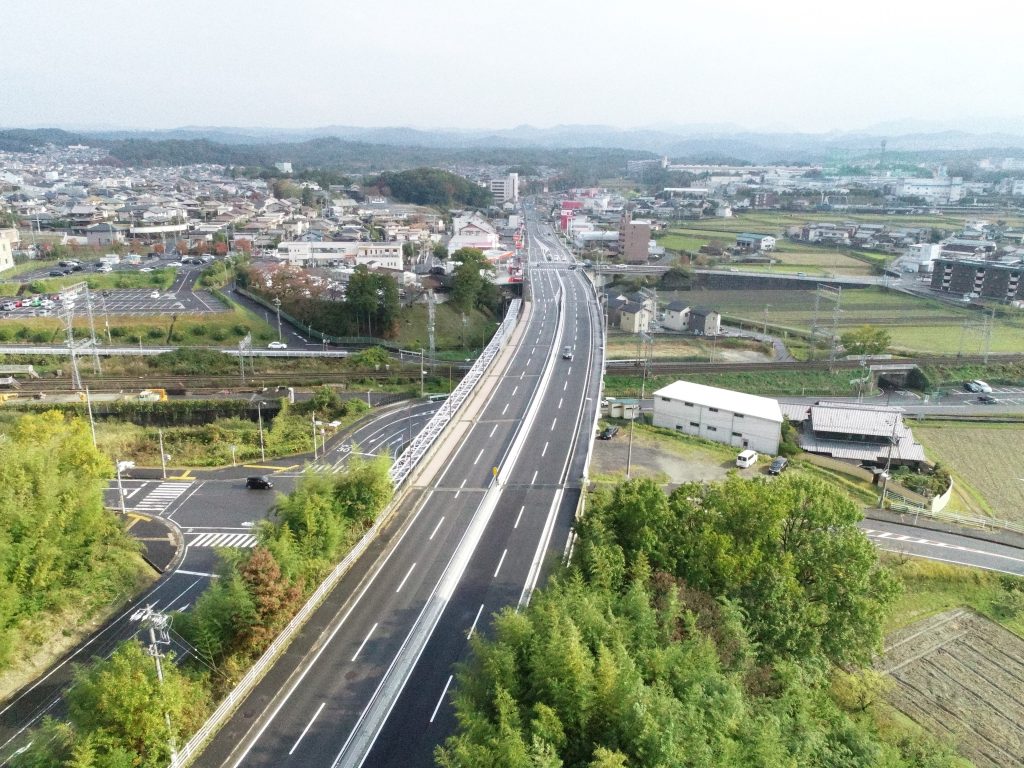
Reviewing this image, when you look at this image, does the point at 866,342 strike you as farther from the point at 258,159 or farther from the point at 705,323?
the point at 258,159

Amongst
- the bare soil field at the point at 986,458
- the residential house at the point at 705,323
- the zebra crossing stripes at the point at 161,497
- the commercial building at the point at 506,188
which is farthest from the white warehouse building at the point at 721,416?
the commercial building at the point at 506,188

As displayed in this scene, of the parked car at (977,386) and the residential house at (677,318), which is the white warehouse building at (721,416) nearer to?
the parked car at (977,386)

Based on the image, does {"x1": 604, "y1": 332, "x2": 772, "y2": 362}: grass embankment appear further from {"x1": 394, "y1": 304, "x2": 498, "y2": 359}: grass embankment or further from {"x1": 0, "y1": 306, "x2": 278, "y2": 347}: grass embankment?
{"x1": 0, "y1": 306, "x2": 278, "y2": 347}: grass embankment

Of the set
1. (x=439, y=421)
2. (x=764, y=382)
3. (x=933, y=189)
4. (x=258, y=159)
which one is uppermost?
(x=258, y=159)

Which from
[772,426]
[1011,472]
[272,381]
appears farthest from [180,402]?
[1011,472]

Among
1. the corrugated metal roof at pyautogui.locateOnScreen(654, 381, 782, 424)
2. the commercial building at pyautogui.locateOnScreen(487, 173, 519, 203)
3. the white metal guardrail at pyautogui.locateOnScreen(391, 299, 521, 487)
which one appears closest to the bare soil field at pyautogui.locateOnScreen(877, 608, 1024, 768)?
the corrugated metal roof at pyautogui.locateOnScreen(654, 381, 782, 424)

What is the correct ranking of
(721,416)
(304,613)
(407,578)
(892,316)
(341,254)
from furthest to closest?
1. (341,254)
2. (892,316)
3. (721,416)
4. (407,578)
5. (304,613)

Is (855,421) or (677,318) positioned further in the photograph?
(677,318)

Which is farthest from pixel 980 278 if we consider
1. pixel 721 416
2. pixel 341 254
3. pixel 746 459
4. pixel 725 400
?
pixel 341 254
